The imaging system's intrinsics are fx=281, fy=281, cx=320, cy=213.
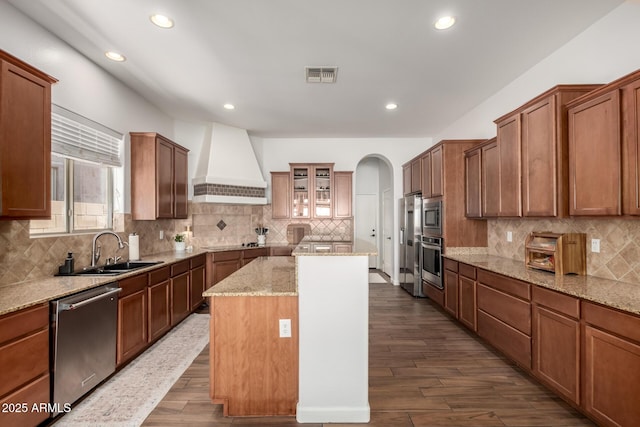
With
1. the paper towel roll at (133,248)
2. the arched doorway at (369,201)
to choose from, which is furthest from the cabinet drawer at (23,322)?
the arched doorway at (369,201)

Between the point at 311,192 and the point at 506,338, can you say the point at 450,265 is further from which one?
the point at 311,192

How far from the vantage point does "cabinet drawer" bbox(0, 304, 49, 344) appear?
161 centimetres

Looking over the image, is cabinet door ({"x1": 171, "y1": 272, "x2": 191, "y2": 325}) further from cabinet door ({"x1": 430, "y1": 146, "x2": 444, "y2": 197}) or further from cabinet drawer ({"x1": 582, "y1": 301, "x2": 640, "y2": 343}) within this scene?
cabinet drawer ({"x1": 582, "y1": 301, "x2": 640, "y2": 343})

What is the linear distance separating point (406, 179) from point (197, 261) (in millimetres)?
4048

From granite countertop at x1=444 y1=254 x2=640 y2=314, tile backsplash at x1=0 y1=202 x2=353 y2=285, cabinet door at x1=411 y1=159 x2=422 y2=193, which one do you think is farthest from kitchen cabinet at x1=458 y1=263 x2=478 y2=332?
cabinet door at x1=411 y1=159 x2=422 y2=193

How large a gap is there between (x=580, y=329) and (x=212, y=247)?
491 cm

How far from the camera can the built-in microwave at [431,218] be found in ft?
13.7

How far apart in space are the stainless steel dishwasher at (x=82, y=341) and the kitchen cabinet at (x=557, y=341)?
353 cm

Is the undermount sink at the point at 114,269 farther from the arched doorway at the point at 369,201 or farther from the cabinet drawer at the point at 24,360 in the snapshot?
the arched doorway at the point at 369,201

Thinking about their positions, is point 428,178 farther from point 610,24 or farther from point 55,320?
point 55,320

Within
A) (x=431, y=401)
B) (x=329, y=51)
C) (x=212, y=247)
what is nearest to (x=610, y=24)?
(x=329, y=51)

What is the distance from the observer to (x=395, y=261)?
5852 millimetres

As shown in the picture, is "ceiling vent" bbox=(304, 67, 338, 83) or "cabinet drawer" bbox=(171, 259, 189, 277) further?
"cabinet drawer" bbox=(171, 259, 189, 277)

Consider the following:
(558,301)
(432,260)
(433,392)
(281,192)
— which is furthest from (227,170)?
(558,301)
